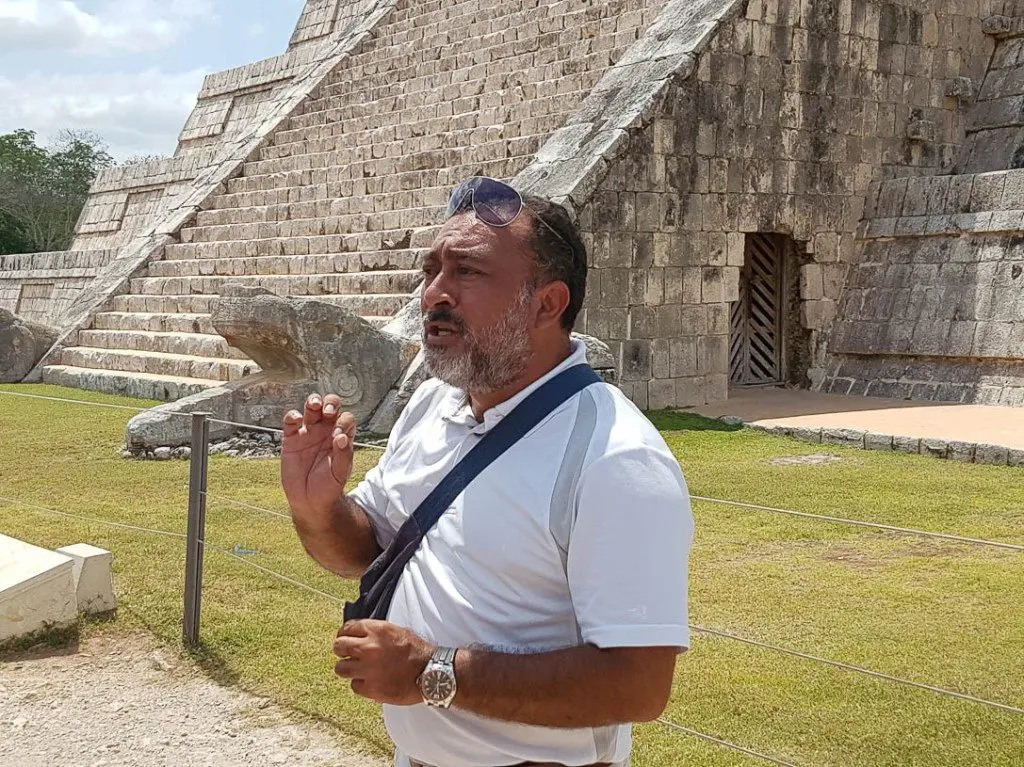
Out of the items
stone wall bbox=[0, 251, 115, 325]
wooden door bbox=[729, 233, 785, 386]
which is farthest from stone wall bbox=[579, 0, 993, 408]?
stone wall bbox=[0, 251, 115, 325]

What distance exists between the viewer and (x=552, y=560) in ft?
5.91

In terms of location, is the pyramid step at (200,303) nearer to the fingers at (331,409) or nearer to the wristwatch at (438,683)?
the fingers at (331,409)

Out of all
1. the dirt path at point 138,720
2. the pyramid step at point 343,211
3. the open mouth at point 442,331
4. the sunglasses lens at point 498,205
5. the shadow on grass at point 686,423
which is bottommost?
the dirt path at point 138,720

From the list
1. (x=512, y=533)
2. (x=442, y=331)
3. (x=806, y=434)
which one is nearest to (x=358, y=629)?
(x=512, y=533)

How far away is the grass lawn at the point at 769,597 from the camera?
11.8ft

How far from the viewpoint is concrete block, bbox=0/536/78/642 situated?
14.9ft

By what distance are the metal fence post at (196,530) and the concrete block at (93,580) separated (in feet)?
1.70

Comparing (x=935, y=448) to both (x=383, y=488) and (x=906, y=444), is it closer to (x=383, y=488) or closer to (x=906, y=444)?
(x=906, y=444)

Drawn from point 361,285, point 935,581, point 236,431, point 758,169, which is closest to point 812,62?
point 758,169

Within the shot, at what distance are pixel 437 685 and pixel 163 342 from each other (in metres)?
11.4

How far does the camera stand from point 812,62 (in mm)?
11406

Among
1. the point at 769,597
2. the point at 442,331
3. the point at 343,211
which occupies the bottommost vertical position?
the point at 769,597

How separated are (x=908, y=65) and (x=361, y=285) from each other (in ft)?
19.7

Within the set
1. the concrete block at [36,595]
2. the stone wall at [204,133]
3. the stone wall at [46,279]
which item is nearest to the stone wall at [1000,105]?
the stone wall at [204,133]
